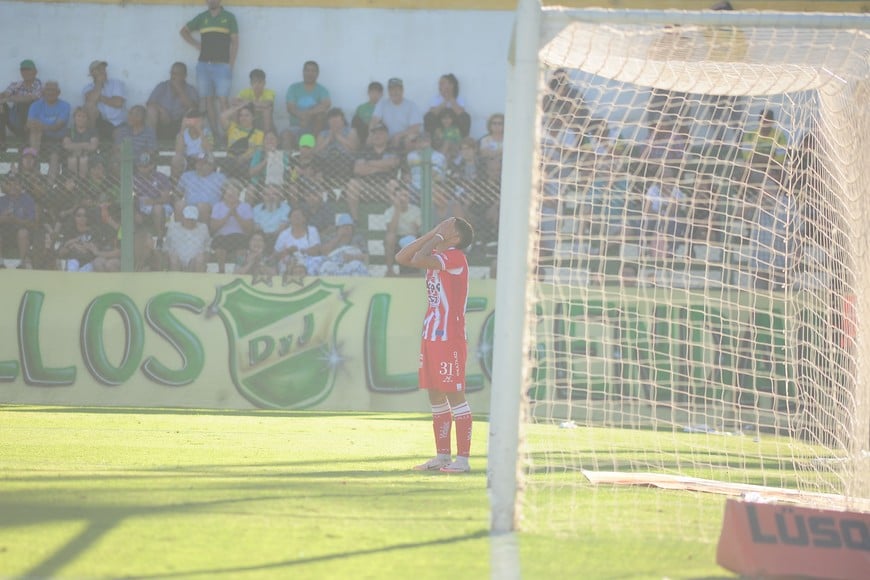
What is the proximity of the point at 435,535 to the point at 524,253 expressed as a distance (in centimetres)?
140

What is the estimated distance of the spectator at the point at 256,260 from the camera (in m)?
14.3

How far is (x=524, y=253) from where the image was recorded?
17.9ft

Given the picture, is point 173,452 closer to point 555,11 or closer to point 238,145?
point 555,11

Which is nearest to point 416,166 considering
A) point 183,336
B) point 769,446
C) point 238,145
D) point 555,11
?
point 238,145

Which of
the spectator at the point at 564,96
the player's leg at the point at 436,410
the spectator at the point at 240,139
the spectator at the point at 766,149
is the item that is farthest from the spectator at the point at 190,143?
the player's leg at the point at 436,410

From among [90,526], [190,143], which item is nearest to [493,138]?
[190,143]

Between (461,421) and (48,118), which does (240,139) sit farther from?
(461,421)

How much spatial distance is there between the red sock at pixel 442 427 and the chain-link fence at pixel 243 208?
257 inches

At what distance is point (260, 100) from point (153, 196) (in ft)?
8.62

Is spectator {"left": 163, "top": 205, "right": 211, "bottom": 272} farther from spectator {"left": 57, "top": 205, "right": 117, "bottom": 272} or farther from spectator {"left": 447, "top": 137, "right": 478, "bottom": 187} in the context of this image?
spectator {"left": 447, "top": 137, "right": 478, "bottom": 187}

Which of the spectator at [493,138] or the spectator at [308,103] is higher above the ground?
the spectator at [308,103]

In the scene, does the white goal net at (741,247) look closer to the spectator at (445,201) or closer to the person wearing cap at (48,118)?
the spectator at (445,201)

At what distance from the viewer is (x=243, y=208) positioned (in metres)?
14.7

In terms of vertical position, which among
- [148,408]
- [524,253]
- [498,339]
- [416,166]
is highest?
[416,166]
